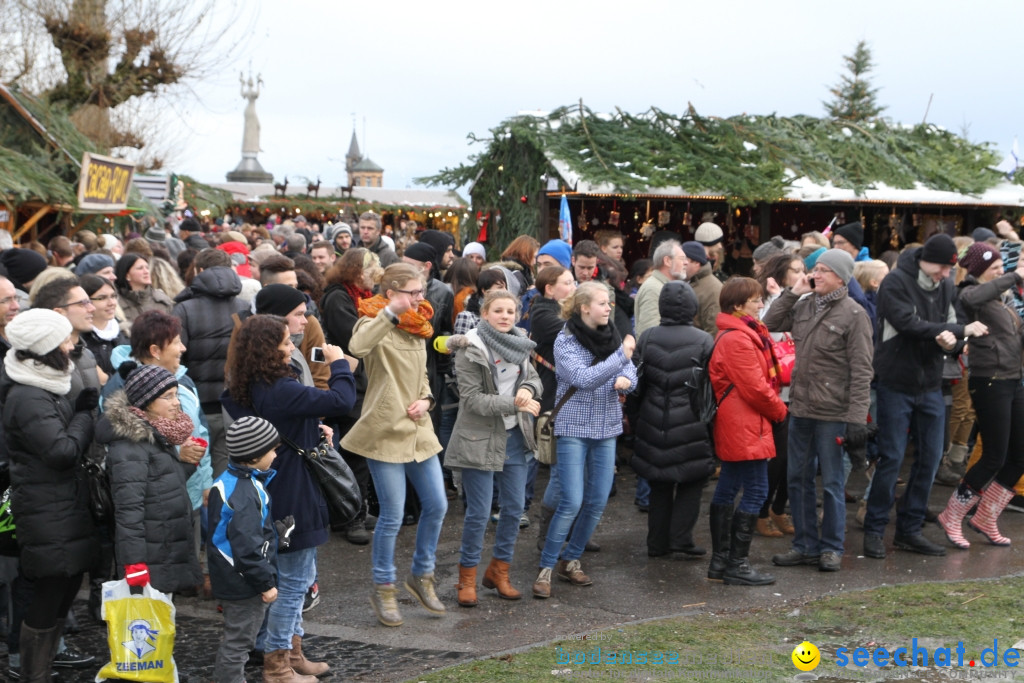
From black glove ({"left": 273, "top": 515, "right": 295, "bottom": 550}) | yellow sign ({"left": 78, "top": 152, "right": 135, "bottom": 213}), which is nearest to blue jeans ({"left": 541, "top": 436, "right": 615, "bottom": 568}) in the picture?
black glove ({"left": 273, "top": 515, "right": 295, "bottom": 550})

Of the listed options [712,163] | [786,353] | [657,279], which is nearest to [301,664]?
[657,279]

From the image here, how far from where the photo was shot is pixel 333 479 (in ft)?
16.4

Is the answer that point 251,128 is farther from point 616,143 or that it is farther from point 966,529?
point 966,529

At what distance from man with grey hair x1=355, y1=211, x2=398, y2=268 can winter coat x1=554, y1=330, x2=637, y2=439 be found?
12.3 ft

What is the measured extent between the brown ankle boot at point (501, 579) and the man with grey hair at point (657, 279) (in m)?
2.67

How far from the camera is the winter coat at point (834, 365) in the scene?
640 centimetres

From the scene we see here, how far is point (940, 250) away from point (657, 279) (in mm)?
2216

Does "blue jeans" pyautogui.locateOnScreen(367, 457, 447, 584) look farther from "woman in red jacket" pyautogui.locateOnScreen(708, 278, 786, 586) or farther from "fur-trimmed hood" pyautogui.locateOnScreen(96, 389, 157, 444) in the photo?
"woman in red jacket" pyautogui.locateOnScreen(708, 278, 786, 586)

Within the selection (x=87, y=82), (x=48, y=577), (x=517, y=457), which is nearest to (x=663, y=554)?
(x=517, y=457)

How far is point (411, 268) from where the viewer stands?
5.48 m

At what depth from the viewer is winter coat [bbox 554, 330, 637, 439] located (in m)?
6.07

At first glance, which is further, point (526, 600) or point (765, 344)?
point (765, 344)

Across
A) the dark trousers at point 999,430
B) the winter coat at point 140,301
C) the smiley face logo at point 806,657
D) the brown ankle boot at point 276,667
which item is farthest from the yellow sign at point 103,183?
the smiley face logo at point 806,657

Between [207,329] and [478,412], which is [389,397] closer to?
[478,412]
